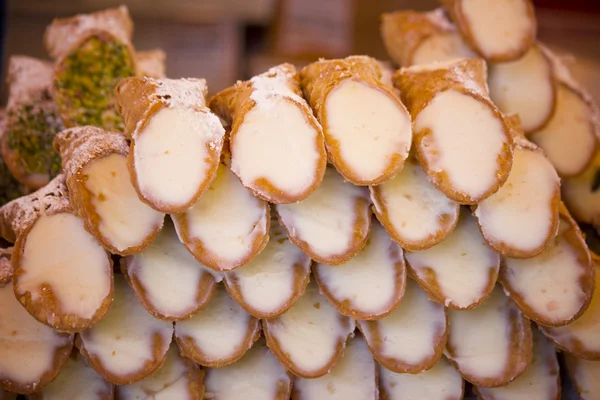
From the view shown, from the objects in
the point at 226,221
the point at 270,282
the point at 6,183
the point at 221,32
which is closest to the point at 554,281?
the point at 270,282

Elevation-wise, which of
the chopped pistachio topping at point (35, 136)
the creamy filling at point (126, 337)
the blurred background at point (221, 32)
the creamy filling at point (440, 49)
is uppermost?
the creamy filling at point (440, 49)

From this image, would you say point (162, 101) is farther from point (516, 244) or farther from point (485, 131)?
point (516, 244)

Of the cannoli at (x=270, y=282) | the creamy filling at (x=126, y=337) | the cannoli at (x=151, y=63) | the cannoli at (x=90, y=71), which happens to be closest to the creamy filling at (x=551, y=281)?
the cannoli at (x=270, y=282)

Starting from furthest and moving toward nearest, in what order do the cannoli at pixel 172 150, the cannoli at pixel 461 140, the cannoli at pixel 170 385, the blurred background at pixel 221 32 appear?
the blurred background at pixel 221 32
the cannoli at pixel 170 385
the cannoli at pixel 461 140
the cannoli at pixel 172 150

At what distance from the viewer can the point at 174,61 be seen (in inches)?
140

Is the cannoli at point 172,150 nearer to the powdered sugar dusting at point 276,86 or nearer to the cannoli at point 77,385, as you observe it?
the powdered sugar dusting at point 276,86

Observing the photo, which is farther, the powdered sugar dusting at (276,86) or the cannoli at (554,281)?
the cannoli at (554,281)

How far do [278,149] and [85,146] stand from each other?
44cm

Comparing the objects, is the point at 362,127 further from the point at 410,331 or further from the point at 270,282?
the point at 410,331

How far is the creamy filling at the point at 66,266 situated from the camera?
116 centimetres

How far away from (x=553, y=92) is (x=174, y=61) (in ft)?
8.03

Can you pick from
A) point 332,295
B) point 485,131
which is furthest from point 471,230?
point 332,295

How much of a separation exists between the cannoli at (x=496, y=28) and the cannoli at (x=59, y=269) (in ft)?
3.84

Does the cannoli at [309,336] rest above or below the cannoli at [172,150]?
below
